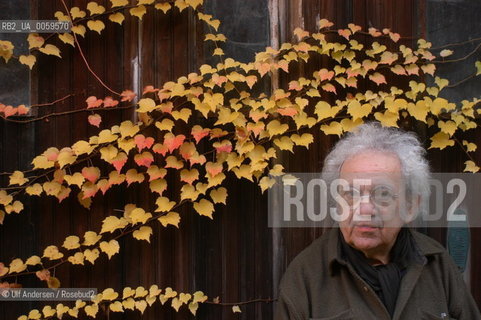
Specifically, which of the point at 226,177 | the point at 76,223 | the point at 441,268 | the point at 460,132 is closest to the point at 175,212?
the point at 226,177

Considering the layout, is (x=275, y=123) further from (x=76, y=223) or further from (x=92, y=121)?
(x=76, y=223)

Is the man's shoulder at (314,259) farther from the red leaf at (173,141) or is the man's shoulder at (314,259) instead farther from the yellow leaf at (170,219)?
the red leaf at (173,141)

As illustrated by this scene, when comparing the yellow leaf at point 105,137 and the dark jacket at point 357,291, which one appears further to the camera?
the yellow leaf at point 105,137

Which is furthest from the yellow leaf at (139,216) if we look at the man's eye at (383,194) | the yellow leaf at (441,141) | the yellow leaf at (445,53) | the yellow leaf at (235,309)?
the yellow leaf at (445,53)

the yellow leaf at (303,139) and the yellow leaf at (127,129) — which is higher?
the yellow leaf at (127,129)

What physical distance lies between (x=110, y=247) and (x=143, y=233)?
17cm

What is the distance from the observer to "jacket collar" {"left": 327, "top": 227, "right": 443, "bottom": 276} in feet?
7.10

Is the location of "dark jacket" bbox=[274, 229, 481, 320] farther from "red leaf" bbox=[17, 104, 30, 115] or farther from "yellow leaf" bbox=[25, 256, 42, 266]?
"red leaf" bbox=[17, 104, 30, 115]

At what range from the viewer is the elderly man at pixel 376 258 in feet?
6.93

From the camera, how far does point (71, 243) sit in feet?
8.35

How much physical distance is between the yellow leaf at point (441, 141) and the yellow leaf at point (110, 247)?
65.7 inches

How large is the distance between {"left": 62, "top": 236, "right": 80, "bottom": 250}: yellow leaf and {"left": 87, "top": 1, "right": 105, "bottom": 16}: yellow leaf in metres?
1.09

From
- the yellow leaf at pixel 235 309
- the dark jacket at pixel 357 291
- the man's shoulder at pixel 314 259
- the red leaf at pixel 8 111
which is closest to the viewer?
the dark jacket at pixel 357 291

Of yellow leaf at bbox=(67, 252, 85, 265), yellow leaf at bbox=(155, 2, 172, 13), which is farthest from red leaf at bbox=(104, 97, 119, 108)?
yellow leaf at bbox=(67, 252, 85, 265)
